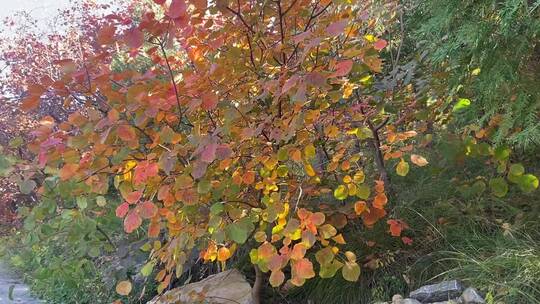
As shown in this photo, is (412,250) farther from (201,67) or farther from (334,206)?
(201,67)

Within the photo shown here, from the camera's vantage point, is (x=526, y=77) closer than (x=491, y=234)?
Yes

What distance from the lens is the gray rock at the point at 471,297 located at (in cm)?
211

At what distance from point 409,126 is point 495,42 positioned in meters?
1.12

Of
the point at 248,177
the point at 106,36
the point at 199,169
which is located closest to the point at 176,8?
the point at 106,36

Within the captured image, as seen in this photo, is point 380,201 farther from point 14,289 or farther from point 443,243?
point 14,289

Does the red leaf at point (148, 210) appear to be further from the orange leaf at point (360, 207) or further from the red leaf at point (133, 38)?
the orange leaf at point (360, 207)

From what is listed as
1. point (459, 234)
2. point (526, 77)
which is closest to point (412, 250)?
point (459, 234)

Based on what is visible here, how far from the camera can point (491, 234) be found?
270 cm

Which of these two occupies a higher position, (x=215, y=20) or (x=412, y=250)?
(x=215, y=20)

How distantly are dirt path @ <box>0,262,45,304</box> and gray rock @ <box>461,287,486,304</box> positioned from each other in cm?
337

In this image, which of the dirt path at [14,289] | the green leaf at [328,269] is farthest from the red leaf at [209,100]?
the dirt path at [14,289]

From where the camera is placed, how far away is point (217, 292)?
3.06 metres

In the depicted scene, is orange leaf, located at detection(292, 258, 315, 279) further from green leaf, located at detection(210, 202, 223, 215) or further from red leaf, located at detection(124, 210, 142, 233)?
red leaf, located at detection(124, 210, 142, 233)

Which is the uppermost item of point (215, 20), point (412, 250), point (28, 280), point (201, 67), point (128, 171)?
point (215, 20)
